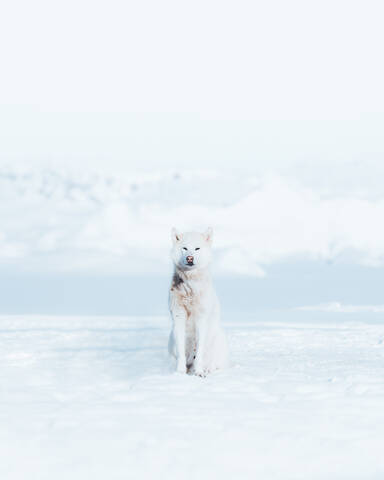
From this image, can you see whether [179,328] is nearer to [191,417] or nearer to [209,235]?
[209,235]

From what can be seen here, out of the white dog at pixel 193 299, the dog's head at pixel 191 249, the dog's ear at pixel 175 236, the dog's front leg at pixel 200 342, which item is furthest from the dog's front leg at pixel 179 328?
the dog's ear at pixel 175 236

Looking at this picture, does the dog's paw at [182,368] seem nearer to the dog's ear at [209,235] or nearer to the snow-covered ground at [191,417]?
the snow-covered ground at [191,417]

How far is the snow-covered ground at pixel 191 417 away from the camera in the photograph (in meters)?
4.60

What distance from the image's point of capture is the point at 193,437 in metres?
5.04

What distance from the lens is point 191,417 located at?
552 cm

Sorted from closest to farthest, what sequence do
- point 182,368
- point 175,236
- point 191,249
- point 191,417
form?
point 191,417, point 191,249, point 175,236, point 182,368

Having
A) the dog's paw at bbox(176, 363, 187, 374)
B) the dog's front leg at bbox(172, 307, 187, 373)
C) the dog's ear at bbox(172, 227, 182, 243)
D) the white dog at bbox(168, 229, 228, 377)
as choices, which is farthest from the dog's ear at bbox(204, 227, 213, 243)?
the dog's paw at bbox(176, 363, 187, 374)

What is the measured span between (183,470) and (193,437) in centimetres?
57

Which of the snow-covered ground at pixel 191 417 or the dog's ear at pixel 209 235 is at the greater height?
the dog's ear at pixel 209 235

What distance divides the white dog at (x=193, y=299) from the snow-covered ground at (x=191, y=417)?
351 millimetres

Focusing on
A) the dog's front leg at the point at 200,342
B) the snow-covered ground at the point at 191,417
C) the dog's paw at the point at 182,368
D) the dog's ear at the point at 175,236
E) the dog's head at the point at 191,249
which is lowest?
the snow-covered ground at the point at 191,417

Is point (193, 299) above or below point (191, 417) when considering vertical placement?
above

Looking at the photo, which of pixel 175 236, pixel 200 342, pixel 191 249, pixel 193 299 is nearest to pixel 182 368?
pixel 200 342

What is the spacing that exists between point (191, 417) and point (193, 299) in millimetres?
1607
